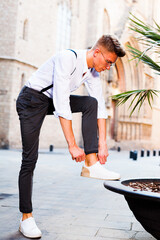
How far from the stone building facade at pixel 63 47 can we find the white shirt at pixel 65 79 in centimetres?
562

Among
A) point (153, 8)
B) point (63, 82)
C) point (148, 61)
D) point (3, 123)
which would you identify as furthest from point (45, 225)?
point (153, 8)

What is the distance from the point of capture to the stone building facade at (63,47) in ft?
52.3

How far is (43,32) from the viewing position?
18188mm

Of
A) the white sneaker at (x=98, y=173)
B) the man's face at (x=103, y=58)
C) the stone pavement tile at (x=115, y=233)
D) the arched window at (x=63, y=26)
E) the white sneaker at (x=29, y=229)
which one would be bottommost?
the stone pavement tile at (x=115, y=233)

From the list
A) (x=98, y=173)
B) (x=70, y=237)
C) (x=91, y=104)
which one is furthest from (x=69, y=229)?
(x=91, y=104)

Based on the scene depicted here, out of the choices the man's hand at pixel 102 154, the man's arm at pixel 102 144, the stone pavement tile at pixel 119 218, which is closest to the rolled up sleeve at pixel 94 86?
the man's arm at pixel 102 144

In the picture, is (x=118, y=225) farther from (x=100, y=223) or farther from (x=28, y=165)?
(x=28, y=165)

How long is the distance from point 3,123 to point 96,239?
1380 centimetres

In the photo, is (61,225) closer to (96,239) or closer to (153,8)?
(96,239)

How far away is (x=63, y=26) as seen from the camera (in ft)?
66.4

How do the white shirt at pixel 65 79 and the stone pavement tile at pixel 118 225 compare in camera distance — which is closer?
the white shirt at pixel 65 79

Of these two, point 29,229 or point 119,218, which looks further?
point 119,218

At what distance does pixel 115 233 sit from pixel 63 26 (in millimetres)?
18797

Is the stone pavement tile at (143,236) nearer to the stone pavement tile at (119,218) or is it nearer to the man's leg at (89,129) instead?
the stone pavement tile at (119,218)
